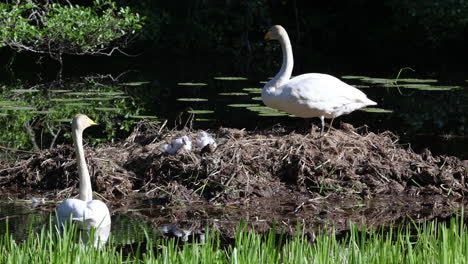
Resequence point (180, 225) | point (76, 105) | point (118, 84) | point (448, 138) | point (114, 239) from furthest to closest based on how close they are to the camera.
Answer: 1. point (118, 84)
2. point (76, 105)
3. point (448, 138)
4. point (180, 225)
5. point (114, 239)

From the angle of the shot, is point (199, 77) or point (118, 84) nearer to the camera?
point (118, 84)

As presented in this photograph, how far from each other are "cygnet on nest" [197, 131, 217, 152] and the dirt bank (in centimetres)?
6

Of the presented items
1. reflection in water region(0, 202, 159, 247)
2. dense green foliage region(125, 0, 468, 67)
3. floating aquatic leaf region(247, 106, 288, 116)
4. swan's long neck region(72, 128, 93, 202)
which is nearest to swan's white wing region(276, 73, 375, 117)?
floating aquatic leaf region(247, 106, 288, 116)

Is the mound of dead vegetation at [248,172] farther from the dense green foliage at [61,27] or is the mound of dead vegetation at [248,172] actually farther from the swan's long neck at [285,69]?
the dense green foliage at [61,27]

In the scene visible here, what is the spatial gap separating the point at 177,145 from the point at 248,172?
32.3 inches

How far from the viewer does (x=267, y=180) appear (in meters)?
7.96

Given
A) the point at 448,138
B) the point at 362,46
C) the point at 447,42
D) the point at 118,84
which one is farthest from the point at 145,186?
the point at 362,46

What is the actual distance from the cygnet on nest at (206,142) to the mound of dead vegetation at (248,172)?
0.19 feet

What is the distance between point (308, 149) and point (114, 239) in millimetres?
2558

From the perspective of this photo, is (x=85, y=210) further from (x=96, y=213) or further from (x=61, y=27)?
(x=61, y=27)

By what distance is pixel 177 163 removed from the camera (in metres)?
7.92

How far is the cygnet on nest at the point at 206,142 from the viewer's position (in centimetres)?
805

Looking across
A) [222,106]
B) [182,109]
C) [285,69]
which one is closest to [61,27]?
[182,109]

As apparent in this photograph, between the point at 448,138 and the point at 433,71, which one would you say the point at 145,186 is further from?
the point at 433,71
